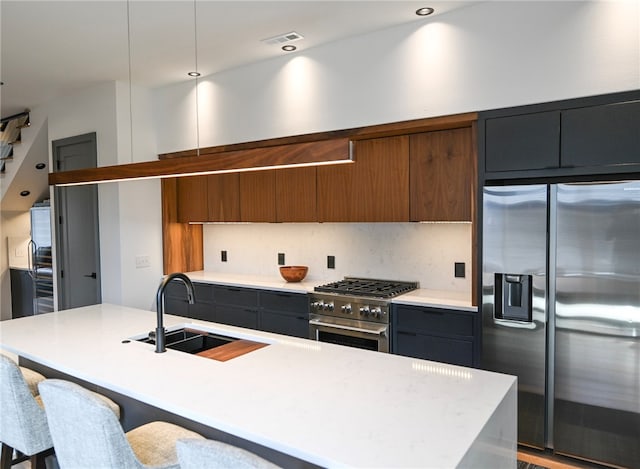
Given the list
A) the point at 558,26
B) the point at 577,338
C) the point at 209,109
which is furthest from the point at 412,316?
the point at 209,109

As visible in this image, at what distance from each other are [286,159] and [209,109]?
2.86 metres

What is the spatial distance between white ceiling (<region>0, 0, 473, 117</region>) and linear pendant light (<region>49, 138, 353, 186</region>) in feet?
3.81

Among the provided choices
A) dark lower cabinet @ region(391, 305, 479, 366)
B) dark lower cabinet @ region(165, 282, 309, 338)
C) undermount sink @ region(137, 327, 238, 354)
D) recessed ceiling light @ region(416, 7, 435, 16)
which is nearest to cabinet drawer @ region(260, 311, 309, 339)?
dark lower cabinet @ region(165, 282, 309, 338)

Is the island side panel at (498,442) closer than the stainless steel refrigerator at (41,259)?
Yes

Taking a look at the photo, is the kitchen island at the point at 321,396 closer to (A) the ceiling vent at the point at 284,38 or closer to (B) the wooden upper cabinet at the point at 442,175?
(B) the wooden upper cabinet at the point at 442,175

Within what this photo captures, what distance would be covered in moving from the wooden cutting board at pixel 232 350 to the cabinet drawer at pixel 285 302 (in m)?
1.35

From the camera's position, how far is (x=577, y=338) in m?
2.68

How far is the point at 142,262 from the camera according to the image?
476 cm

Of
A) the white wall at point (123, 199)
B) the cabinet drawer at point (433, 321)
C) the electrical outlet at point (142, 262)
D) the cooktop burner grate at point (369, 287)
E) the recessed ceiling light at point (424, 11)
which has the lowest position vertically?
the cabinet drawer at point (433, 321)

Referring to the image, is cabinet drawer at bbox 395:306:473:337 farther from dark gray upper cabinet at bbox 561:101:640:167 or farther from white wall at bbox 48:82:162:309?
white wall at bbox 48:82:162:309

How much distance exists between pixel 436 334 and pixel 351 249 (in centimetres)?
128

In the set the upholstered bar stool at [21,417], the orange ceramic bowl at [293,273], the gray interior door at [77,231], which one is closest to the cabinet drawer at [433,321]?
the orange ceramic bowl at [293,273]

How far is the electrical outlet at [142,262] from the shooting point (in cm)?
471

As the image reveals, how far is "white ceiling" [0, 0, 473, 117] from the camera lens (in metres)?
2.99
